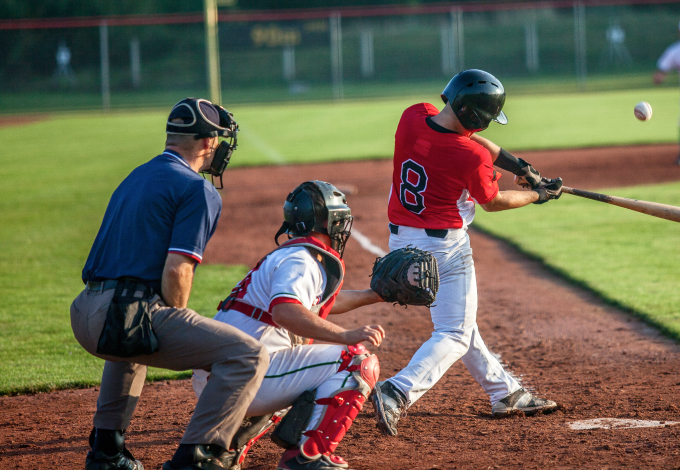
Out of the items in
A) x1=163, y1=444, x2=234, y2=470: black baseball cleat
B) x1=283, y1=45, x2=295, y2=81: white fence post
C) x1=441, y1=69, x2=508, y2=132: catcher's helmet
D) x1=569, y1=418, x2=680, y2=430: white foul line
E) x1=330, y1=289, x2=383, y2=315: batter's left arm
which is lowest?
x1=569, y1=418, x2=680, y2=430: white foul line

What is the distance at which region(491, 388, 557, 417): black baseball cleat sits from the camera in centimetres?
432

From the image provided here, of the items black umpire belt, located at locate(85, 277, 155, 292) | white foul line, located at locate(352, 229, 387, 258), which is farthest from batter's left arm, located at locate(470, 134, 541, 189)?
white foul line, located at locate(352, 229, 387, 258)

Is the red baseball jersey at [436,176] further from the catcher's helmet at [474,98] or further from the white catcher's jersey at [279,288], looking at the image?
the white catcher's jersey at [279,288]

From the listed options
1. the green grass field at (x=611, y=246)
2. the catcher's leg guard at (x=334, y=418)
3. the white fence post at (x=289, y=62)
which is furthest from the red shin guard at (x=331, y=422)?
the white fence post at (x=289, y=62)

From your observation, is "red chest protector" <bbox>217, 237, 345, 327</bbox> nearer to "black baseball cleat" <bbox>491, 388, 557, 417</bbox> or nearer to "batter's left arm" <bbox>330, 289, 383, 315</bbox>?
"batter's left arm" <bbox>330, 289, 383, 315</bbox>

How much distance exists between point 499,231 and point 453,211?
5.80 meters

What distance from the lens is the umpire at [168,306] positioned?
10.4 feet

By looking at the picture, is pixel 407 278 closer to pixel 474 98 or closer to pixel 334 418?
pixel 334 418

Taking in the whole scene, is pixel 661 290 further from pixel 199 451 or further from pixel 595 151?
pixel 595 151

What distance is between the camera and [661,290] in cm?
692

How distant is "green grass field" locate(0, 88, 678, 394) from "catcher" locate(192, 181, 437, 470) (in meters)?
2.32

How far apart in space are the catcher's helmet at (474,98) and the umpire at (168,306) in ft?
5.43

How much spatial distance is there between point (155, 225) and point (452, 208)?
185 cm

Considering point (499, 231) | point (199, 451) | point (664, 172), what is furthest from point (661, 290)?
point (664, 172)
